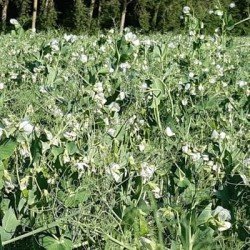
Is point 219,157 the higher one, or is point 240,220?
point 219,157

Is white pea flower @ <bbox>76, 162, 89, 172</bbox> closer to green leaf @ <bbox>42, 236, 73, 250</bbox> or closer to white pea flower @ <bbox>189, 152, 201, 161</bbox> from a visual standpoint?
green leaf @ <bbox>42, 236, 73, 250</bbox>

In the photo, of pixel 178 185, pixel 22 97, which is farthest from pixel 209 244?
pixel 22 97

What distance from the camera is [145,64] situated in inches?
197

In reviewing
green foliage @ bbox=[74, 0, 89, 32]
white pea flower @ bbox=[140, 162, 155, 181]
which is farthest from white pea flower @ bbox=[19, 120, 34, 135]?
green foliage @ bbox=[74, 0, 89, 32]

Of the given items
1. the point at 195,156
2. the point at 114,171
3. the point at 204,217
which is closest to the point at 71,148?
the point at 114,171

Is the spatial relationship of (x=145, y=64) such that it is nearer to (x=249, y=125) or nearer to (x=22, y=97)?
(x=22, y=97)

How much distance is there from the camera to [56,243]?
1.59 meters

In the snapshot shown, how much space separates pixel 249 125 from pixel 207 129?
0.27m

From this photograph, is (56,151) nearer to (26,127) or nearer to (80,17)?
(26,127)

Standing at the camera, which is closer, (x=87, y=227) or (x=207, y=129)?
(x=87, y=227)

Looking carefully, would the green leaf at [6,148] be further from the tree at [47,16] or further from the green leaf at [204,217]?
the tree at [47,16]

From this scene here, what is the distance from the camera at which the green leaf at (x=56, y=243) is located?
62.2 inches

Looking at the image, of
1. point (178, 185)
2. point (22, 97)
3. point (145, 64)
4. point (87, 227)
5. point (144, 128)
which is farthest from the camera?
point (145, 64)

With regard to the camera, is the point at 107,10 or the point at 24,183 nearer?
the point at 24,183
